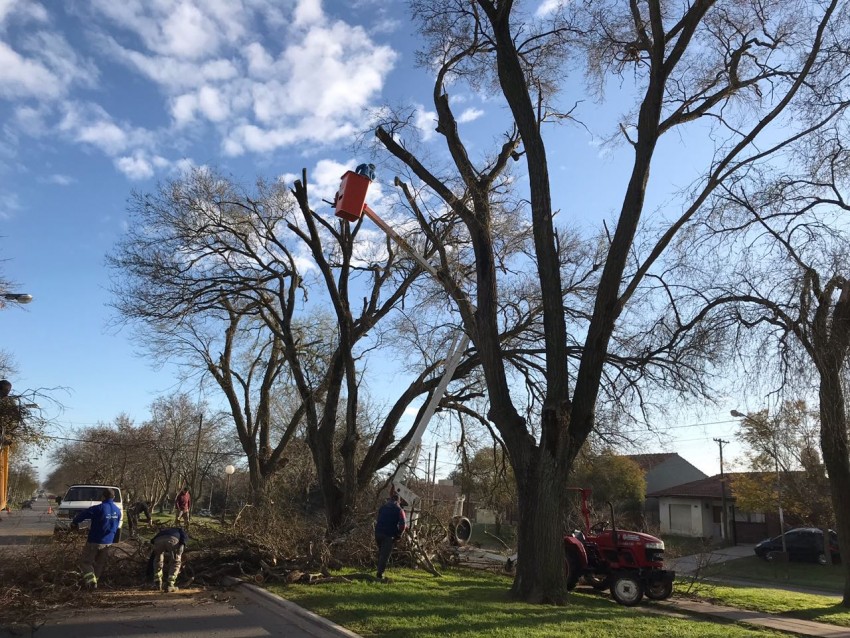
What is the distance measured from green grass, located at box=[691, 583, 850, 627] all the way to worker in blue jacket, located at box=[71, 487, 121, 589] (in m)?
11.4

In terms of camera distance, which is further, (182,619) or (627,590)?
(627,590)

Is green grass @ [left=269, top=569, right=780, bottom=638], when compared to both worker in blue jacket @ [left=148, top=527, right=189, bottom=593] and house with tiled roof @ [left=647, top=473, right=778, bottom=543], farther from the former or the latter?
house with tiled roof @ [left=647, top=473, right=778, bottom=543]

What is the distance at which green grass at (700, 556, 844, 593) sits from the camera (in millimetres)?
26047

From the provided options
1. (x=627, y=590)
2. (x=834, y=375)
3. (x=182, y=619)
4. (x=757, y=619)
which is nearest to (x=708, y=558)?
(x=627, y=590)

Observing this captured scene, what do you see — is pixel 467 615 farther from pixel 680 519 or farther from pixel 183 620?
pixel 680 519

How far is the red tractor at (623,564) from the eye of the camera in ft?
38.8

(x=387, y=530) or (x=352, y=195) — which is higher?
(x=352, y=195)

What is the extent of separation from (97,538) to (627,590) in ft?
30.1

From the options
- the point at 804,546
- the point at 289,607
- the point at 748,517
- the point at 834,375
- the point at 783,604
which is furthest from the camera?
the point at 748,517

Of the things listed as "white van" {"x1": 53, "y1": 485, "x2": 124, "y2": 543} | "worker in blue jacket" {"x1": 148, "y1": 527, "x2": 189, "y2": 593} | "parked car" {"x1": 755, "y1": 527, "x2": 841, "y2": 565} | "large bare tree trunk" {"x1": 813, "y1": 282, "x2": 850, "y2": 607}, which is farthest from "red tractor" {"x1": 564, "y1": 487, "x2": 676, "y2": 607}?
"parked car" {"x1": 755, "y1": 527, "x2": 841, "y2": 565}

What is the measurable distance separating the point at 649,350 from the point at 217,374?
18.8 m

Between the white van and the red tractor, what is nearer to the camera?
the red tractor

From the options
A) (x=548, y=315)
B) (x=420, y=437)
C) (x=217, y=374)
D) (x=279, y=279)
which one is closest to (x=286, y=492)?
(x=217, y=374)

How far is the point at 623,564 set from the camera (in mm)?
12266
